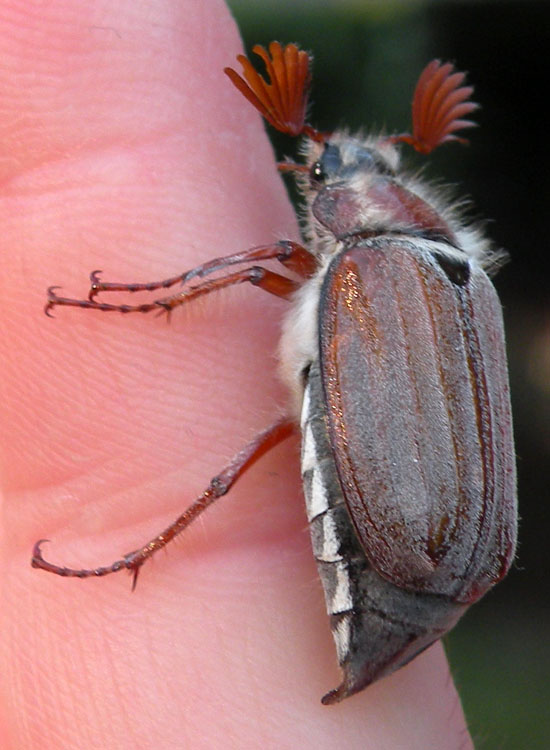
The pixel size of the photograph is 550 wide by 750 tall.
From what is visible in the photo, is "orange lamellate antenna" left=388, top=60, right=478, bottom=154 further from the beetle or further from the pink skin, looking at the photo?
the pink skin

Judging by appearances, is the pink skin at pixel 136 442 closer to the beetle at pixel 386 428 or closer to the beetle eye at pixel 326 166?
the beetle at pixel 386 428

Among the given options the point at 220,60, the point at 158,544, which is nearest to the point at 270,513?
the point at 158,544

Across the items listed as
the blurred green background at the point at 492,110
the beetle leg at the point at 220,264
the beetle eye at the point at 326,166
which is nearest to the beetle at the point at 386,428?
the beetle leg at the point at 220,264

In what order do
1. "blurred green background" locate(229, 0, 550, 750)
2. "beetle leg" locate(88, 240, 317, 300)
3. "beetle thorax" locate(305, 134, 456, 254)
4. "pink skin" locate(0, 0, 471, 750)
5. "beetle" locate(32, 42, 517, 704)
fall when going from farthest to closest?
"blurred green background" locate(229, 0, 550, 750) → "beetle thorax" locate(305, 134, 456, 254) → "beetle leg" locate(88, 240, 317, 300) → "pink skin" locate(0, 0, 471, 750) → "beetle" locate(32, 42, 517, 704)

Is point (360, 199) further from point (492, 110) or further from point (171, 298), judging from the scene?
point (492, 110)

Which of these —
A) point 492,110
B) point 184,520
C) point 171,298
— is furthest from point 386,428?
point 492,110

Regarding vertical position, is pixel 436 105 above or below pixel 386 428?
above

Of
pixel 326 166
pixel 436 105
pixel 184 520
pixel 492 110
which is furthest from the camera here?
pixel 492 110

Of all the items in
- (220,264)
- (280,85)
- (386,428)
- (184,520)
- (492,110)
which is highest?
(280,85)

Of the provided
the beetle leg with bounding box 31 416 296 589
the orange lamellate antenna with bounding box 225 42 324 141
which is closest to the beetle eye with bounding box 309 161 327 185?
the orange lamellate antenna with bounding box 225 42 324 141
